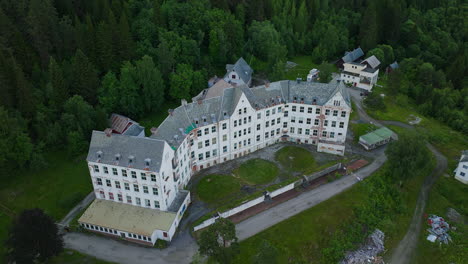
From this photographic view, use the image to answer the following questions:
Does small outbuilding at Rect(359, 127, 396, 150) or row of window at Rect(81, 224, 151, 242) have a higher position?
small outbuilding at Rect(359, 127, 396, 150)

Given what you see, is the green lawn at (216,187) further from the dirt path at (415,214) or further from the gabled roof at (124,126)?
the dirt path at (415,214)

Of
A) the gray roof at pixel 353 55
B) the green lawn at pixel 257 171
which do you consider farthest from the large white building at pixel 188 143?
the gray roof at pixel 353 55

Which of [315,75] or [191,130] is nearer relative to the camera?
[191,130]

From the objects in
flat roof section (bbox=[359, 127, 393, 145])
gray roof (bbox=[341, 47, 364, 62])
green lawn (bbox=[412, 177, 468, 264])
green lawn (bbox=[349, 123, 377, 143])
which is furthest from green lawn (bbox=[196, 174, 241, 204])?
gray roof (bbox=[341, 47, 364, 62])

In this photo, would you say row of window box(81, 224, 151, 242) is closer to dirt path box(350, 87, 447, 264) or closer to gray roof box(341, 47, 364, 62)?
dirt path box(350, 87, 447, 264)

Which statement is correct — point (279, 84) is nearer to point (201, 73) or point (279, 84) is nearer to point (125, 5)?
point (201, 73)

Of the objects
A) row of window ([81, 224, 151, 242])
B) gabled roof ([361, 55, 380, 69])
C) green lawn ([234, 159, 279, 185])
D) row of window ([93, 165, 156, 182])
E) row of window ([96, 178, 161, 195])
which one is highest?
gabled roof ([361, 55, 380, 69])

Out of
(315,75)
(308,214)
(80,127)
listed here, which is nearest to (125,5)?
(80,127)
